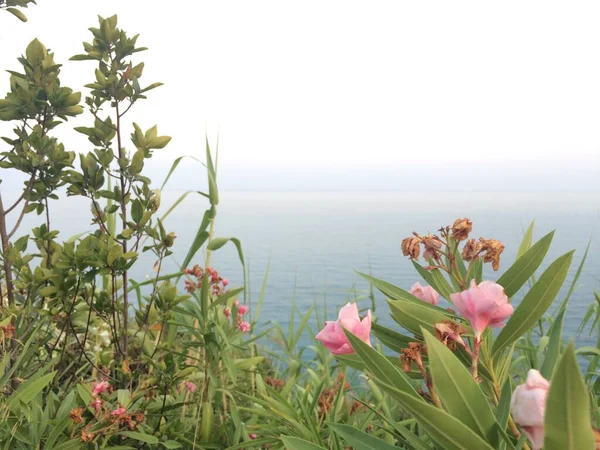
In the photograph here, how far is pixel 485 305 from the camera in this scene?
750 millimetres

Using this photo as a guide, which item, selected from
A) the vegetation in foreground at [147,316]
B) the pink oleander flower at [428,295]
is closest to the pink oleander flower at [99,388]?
the vegetation in foreground at [147,316]

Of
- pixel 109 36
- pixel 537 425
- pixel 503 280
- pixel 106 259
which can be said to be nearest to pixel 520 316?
pixel 503 280

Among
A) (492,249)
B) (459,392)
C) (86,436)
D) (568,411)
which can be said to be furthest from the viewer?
(86,436)

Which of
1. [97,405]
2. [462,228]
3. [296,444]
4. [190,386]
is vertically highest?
[462,228]

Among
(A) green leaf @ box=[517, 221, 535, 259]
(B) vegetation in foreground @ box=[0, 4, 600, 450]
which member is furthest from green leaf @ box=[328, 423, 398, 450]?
(A) green leaf @ box=[517, 221, 535, 259]

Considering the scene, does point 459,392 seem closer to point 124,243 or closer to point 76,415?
point 76,415

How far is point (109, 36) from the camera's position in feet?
5.18

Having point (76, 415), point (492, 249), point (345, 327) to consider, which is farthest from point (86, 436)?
point (492, 249)

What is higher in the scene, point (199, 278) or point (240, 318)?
point (199, 278)

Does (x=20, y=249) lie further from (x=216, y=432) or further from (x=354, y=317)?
(x=354, y=317)

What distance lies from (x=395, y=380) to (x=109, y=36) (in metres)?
1.36

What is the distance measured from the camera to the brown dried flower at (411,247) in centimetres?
87

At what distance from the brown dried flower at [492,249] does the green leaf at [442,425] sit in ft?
1.03

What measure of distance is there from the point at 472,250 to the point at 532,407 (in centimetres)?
31
